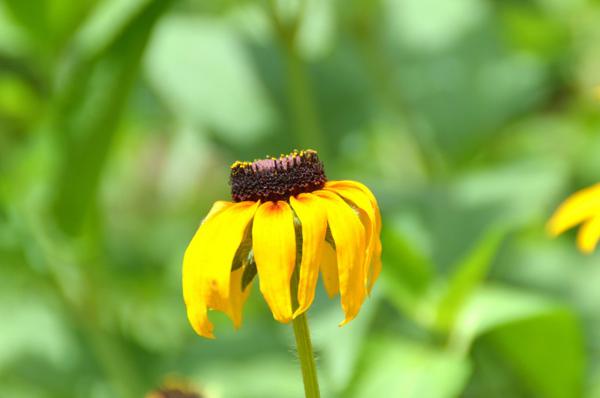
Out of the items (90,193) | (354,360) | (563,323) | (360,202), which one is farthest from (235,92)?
(360,202)

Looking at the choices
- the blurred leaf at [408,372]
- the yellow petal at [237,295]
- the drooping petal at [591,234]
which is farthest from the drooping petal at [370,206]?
the blurred leaf at [408,372]

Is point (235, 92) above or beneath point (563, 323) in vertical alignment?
above

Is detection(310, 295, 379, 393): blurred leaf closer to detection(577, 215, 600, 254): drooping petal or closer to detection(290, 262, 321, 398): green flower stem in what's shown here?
detection(577, 215, 600, 254): drooping petal

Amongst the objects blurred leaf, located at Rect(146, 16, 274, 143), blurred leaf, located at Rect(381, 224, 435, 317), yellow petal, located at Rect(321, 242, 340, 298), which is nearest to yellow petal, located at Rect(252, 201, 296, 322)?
yellow petal, located at Rect(321, 242, 340, 298)

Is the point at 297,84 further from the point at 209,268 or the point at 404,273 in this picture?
the point at 209,268

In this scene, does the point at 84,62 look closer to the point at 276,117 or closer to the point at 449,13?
the point at 276,117

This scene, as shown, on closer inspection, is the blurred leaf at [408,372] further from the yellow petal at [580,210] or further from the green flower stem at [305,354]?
the green flower stem at [305,354]

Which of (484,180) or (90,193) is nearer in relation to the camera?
(90,193)
